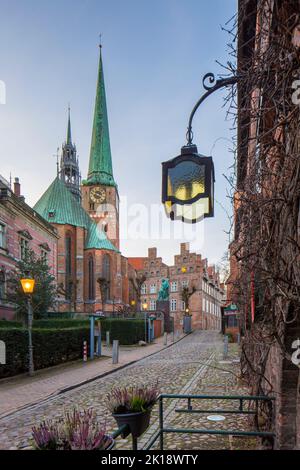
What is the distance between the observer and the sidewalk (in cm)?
945

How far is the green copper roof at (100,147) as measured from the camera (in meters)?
77.6

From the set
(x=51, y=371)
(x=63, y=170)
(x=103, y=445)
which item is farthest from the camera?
(x=63, y=170)

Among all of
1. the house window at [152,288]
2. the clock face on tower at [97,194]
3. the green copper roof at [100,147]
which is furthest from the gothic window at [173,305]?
the green copper roof at [100,147]

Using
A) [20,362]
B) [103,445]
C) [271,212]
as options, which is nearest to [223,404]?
[271,212]

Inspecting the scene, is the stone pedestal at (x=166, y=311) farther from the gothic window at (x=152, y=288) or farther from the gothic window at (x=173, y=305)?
the gothic window at (x=152, y=288)

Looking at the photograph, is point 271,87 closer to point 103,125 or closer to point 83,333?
point 83,333

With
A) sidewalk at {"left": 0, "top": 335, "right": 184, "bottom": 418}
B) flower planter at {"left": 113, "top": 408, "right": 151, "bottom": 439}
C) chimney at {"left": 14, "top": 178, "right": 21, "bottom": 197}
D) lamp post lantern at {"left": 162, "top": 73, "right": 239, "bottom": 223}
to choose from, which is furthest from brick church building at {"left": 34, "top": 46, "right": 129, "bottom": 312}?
lamp post lantern at {"left": 162, "top": 73, "right": 239, "bottom": 223}

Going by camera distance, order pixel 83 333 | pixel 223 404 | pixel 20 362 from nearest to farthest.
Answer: pixel 223 404, pixel 20 362, pixel 83 333

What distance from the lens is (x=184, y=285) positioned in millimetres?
62250

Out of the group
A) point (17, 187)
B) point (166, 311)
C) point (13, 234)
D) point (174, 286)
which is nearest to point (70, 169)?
point (174, 286)

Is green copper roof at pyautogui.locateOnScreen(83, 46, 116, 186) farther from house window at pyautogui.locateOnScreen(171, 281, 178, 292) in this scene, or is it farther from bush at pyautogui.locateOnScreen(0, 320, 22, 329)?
bush at pyautogui.locateOnScreen(0, 320, 22, 329)

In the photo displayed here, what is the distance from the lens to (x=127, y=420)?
334 centimetres

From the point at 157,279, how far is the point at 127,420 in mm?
63193

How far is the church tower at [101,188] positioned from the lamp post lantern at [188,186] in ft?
236
